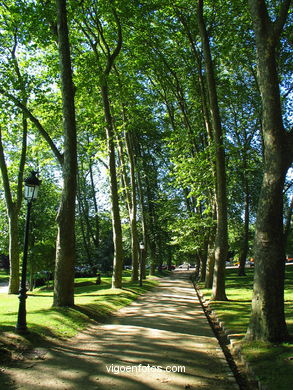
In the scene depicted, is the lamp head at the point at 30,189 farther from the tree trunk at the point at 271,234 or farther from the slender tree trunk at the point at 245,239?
the slender tree trunk at the point at 245,239

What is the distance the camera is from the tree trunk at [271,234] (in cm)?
573

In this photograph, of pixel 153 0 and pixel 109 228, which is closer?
pixel 153 0

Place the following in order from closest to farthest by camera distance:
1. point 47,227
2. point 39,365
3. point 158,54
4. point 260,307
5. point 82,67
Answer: point 39,365 → point 260,307 → point 82,67 → point 158,54 → point 47,227

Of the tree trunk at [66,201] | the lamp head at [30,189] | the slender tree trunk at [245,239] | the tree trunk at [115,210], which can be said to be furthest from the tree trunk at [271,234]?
the slender tree trunk at [245,239]

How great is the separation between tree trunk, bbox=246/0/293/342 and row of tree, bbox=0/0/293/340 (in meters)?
0.02

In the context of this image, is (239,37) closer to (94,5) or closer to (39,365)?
(94,5)

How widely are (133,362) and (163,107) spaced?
23.5m

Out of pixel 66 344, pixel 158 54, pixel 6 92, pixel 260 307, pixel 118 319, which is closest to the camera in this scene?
pixel 260 307

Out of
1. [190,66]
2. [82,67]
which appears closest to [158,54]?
[190,66]

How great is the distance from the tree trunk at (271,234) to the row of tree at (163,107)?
0.02 meters

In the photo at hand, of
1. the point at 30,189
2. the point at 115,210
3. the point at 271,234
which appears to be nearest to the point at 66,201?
the point at 30,189

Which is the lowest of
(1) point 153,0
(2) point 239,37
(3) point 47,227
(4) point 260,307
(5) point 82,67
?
(4) point 260,307

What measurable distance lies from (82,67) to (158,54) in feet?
20.8

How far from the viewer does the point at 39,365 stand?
507cm
